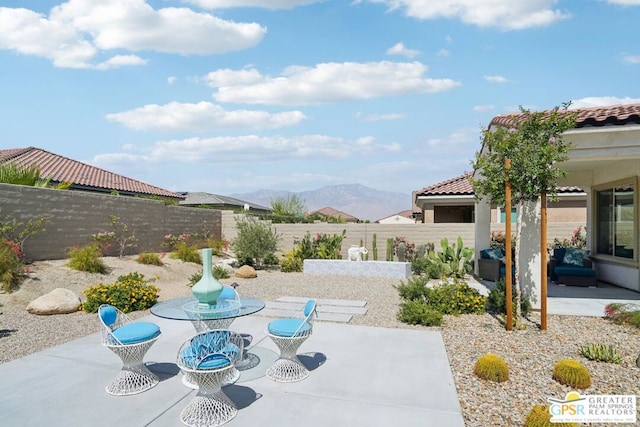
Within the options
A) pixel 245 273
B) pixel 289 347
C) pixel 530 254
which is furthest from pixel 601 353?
pixel 245 273

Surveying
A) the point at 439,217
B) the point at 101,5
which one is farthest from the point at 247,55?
the point at 439,217

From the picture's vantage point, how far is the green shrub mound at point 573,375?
5176 mm

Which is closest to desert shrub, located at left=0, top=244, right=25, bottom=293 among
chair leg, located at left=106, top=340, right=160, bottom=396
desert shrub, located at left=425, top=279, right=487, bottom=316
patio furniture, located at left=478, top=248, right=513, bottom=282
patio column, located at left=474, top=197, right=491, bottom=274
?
chair leg, located at left=106, top=340, right=160, bottom=396

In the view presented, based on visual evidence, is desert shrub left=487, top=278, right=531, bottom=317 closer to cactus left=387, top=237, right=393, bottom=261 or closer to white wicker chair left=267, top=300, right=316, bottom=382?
white wicker chair left=267, top=300, right=316, bottom=382

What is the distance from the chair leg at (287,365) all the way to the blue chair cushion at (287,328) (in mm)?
65

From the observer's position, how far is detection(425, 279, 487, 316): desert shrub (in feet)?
29.3

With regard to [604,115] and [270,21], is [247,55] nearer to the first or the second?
[270,21]

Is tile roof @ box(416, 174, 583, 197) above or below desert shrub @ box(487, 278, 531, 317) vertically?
above

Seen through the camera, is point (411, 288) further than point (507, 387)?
Yes

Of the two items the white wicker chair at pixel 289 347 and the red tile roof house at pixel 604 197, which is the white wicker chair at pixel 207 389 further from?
the red tile roof house at pixel 604 197

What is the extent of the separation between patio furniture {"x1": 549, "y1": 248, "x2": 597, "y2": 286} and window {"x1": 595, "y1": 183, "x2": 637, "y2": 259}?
2.54ft

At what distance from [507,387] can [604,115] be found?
626cm

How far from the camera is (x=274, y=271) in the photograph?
659 inches

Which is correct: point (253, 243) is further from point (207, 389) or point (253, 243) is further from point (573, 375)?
point (573, 375)
